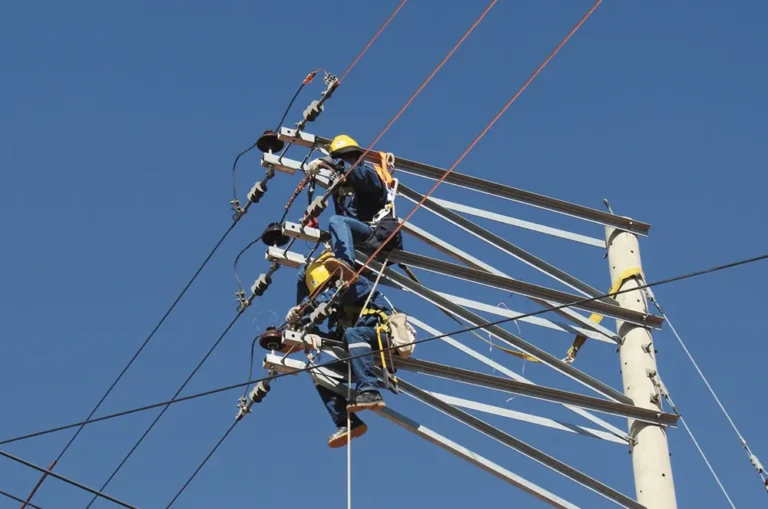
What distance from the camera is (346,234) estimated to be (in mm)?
13984

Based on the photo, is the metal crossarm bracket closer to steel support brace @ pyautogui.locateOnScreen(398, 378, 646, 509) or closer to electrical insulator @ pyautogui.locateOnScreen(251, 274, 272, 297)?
electrical insulator @ pyautogui.locateOnScreen(251, 274, 272, 297)

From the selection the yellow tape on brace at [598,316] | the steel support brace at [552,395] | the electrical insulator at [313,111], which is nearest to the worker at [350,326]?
the steel support brace at [552,395]

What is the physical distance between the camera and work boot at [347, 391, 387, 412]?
12852 millimetres

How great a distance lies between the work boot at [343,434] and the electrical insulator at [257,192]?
2.62m

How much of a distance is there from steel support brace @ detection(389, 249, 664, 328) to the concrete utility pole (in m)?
0.11

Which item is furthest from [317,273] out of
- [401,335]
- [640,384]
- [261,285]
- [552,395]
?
[640,384]

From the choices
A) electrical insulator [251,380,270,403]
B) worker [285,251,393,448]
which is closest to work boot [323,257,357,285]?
worker [285,251,393,448]

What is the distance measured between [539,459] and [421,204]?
A: 112 inches

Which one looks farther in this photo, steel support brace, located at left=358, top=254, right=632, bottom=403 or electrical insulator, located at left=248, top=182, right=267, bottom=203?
electrical insulator, located at left=248, top=182, right=267, bottom=203

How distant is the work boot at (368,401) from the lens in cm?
1285

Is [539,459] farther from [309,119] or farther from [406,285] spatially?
[309,119]

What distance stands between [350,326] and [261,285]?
0.93 meters

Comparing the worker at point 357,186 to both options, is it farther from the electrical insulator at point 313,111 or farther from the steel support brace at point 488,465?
the steel support brace at point 488,465

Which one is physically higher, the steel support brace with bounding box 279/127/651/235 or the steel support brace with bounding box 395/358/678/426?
the steel support brace with bounding box 279/127/651/235
